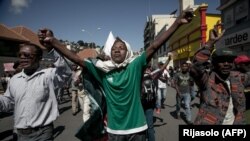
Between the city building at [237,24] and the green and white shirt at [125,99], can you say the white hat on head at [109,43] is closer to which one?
the green and white shirt at [125,99]

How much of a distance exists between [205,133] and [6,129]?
25.1 ft

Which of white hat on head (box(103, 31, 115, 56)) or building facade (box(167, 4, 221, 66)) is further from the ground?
building facade (box(167, 4, 221, 66))

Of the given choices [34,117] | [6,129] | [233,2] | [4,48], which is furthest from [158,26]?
[34,117]

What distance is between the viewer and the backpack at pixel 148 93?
17.6ft

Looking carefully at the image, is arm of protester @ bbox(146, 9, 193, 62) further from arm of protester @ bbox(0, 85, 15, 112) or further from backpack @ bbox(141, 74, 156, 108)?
backpack @ bbox(141, 74, 156, 108)

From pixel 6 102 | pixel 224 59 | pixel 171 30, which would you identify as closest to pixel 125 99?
pixel 171 30

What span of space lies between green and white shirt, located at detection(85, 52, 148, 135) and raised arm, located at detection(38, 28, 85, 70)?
406 mm

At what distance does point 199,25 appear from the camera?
3139cm

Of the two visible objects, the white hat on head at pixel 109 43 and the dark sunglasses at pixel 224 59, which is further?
the white hat on head at pixel 109 43

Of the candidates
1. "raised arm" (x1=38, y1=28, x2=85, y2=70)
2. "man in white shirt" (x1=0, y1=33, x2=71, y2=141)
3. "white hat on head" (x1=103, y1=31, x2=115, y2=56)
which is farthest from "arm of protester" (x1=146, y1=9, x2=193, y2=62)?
"man in white shirt" (x1=0, y1=33, x2=71, y2=141)

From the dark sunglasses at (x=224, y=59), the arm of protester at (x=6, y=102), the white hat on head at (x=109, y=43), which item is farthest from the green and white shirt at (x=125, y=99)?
the arm of protester at (x=6, y=102)

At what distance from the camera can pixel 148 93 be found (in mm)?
5469

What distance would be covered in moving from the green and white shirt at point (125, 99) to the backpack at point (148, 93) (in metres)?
2.15

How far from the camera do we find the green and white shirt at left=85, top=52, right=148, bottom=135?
3.09 m
